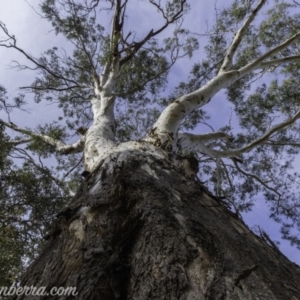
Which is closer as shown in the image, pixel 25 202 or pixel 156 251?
pixel 156 251

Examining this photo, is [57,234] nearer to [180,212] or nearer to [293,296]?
[180,212]

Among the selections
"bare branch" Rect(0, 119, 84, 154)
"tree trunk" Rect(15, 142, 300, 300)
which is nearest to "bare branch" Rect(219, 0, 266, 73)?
"bare branch" Rect(0, 119, 84, 154)

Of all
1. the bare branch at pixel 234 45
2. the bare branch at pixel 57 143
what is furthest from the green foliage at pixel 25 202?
the bare branch at pixel 234 45

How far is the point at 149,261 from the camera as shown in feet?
4.95

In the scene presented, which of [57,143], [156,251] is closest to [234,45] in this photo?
[57,143]

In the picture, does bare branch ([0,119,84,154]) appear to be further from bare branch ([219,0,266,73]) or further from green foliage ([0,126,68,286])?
bare branch ([219,0,266,73])

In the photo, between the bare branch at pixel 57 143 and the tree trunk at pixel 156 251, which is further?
the bare branch at pixel 57 143

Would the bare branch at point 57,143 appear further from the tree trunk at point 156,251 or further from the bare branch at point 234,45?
the tree trunk at point 156,251

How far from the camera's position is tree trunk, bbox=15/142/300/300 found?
1.35 m

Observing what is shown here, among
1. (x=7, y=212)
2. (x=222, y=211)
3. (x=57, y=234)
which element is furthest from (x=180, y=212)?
(x=7, y=212)

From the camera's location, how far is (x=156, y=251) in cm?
155

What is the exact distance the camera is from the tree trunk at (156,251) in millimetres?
1352

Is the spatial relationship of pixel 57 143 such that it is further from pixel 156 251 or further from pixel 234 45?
pixel 156 251

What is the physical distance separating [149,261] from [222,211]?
0.72 metres
